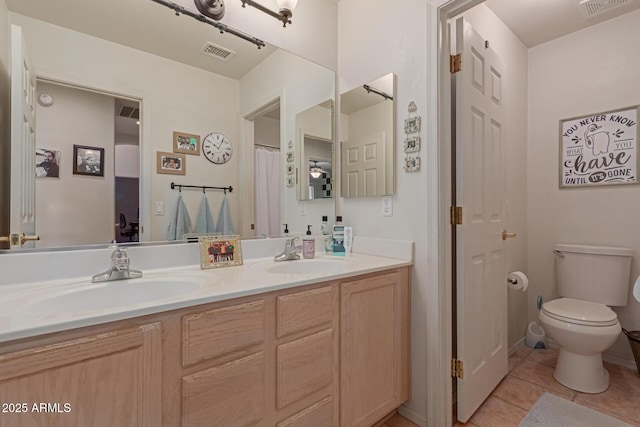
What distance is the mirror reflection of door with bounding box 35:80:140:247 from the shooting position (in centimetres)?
117

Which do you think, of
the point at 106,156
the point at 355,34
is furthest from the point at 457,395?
the point at 355,34

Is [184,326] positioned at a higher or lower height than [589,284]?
higher

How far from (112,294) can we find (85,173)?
0.52 m

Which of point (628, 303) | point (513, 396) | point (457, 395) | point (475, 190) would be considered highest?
point (475, 190)

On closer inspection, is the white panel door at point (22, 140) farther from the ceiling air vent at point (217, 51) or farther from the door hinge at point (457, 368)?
the door hinge at point (457, 368)

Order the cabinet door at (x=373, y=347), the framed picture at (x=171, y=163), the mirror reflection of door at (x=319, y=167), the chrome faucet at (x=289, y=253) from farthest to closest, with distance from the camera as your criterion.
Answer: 1. the mirror reflection of door at (x=319, y=167)
2. the chrome faucet at (x=289, y=253)
3. the framed picture at (x=171, y=163)
4. the cabinet door at (x=373, y=347)

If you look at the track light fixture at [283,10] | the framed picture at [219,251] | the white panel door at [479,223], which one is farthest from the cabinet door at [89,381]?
the track light fixture at [283,10]

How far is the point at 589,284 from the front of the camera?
2.21m

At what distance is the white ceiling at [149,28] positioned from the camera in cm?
118

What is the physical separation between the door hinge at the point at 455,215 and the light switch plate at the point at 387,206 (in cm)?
31

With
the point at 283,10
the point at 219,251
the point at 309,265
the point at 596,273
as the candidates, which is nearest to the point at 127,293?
the point at 219,251

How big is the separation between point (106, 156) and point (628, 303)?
3365 millimetres

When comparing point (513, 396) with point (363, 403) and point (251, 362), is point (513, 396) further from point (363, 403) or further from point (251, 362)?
point (251, 362)

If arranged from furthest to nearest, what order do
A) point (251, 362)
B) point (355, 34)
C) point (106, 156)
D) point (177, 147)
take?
point (355, 34) < point (177, 147) < point (106, 156) < point (251, 362)
